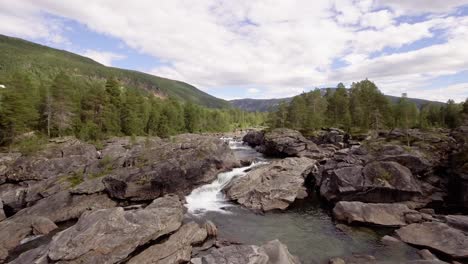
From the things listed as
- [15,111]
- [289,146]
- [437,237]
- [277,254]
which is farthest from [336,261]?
[15,111]

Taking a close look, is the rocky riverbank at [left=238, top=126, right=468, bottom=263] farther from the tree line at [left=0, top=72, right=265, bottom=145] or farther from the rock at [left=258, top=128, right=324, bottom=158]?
the tree line at [left=0, top=72, right=265, bottom=145]

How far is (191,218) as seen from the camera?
98.2ft

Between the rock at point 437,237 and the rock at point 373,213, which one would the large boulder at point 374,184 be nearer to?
the rock at point 373,213

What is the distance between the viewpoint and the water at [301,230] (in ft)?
72.9

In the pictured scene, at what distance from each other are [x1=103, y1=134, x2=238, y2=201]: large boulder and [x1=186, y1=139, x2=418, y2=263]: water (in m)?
3.84

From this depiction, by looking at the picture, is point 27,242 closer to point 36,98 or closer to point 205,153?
point 205,153

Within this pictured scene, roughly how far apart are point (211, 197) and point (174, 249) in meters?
16.1

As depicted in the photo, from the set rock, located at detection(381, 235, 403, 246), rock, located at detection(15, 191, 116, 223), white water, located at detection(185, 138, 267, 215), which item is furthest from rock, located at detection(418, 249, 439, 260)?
rock, located at detection(15, 191, 116, 223)

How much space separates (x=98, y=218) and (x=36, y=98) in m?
56.0

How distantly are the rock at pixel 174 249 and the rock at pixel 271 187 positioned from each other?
10.8m

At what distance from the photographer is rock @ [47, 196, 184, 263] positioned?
1911 cm

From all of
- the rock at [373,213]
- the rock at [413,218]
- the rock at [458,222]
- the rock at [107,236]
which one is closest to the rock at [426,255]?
the rock at [458,222]

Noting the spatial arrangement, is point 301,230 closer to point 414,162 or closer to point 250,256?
point 250,256

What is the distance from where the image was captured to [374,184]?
3247 cm
